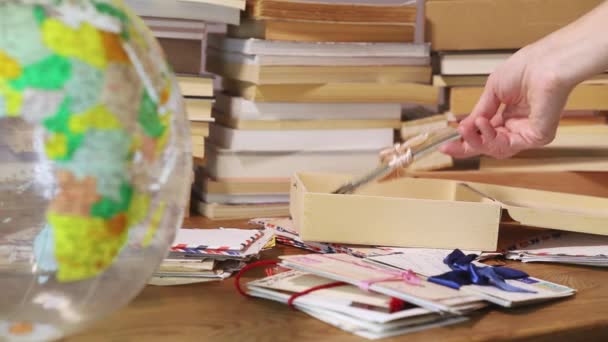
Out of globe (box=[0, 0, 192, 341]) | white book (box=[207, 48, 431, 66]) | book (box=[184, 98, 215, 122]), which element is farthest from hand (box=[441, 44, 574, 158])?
globe (box=[0, 0, 192, 341])

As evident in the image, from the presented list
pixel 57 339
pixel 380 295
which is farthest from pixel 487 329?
pixel 57 339

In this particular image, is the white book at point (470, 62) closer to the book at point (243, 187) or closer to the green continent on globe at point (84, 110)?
the book at point (243, 187)

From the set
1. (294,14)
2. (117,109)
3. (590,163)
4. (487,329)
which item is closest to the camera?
(117,109)

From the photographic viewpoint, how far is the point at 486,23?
1.52 metres

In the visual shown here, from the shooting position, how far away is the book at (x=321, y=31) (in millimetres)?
1408

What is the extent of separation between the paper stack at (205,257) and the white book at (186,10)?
38 centimetres

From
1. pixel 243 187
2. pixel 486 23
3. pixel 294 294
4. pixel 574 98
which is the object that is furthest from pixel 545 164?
pixel 294 294

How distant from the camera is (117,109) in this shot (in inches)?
27.2

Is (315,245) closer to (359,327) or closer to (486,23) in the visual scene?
(359,327)

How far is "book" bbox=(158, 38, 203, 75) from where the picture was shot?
4.54 feet

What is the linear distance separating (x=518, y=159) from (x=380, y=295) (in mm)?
722

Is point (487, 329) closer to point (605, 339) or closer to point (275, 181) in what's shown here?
point (605, 339)

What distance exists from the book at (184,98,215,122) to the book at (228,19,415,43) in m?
0.15

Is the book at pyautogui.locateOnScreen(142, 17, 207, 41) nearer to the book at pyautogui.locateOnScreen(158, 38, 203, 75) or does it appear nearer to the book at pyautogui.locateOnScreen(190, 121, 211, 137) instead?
the book at pyautogui.locateOnScreen(158, 38, 203, 75)
